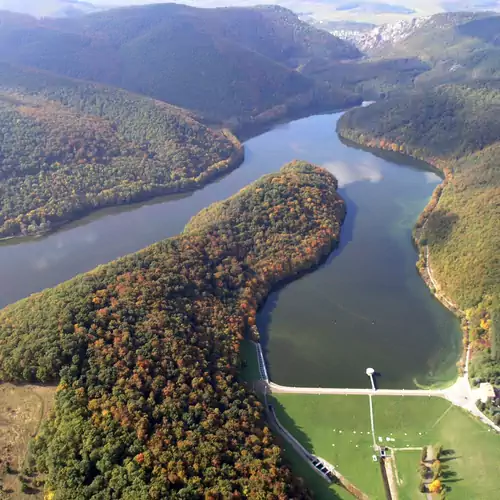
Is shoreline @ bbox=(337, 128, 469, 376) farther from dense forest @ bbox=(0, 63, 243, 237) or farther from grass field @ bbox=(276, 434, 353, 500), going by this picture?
dense forest @ bbox=(0, 63, 243, 237)

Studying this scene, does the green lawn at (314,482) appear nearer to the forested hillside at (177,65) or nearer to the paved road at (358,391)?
the paved road at (358,391)

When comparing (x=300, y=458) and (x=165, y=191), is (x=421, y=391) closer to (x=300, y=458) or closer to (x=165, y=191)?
(x=300, y=458)

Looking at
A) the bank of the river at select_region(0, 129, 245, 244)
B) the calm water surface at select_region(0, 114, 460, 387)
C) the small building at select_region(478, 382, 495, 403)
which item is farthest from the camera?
the bank of the river at select_region(0, 129, 245, 244)

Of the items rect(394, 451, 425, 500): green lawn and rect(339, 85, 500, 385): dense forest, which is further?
rect(339, 85, 500, 385): dense forest

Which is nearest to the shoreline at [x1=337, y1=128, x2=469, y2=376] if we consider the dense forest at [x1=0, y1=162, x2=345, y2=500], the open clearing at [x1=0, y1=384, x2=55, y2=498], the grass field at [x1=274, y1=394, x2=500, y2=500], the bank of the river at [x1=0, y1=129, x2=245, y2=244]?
the grass field at [x1=274, y1=394, x2=500, y2=500]

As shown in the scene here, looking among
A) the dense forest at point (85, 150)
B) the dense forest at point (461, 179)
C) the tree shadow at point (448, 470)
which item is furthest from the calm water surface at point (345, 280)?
the tree shadow at point (448, 470)

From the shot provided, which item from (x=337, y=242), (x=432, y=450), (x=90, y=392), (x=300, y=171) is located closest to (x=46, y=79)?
(x=300, y=171)

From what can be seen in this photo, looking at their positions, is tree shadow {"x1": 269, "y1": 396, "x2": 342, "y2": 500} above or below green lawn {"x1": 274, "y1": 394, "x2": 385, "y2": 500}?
below
